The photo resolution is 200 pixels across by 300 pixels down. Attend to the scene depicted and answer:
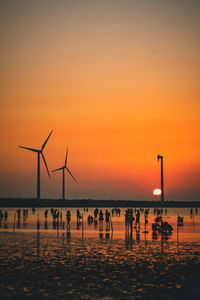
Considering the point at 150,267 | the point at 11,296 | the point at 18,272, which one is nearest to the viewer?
the point at 11,296

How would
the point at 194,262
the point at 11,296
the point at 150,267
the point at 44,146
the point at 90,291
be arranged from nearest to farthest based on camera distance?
1. the point at 11,296
2. the point at 90,291
3. the point at 150,267
4. the point at 194,262
5. the point at 44,146

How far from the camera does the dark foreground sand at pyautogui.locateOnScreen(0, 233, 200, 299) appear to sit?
20.1 meters

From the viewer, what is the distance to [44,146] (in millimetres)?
116188

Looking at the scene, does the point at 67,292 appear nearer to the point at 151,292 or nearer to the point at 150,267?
the point at 151,292

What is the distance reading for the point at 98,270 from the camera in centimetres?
2586

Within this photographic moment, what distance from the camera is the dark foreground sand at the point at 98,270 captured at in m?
20.1

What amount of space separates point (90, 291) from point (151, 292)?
9.84 feet

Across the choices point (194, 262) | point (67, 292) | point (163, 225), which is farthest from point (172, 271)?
point (163, 225)

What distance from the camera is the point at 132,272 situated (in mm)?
25094

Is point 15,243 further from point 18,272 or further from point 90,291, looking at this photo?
point 90,291

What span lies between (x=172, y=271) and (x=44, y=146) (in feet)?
306

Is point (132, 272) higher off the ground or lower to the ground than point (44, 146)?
lower

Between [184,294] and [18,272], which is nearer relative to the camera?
[184,294]

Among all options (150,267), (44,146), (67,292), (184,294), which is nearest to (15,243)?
(150,267)
